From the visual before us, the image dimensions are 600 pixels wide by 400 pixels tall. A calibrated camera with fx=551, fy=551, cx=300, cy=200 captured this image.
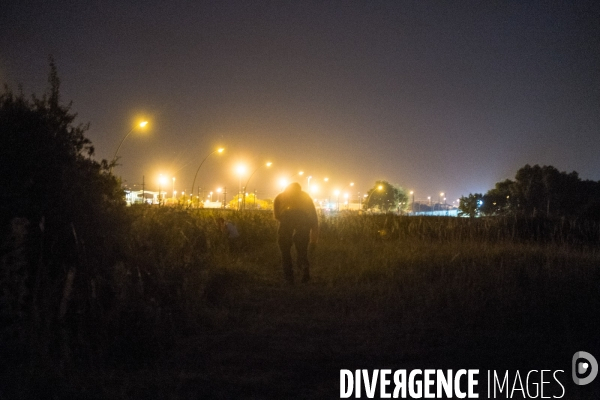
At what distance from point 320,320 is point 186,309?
1598mm

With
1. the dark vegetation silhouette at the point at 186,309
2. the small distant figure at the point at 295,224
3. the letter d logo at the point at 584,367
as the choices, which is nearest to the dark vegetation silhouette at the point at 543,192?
the small distant figure at the point at 295,224

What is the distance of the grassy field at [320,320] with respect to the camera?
14.9ft

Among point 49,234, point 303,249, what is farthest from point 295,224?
point 49,234

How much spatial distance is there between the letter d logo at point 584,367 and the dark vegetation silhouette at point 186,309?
0.13 m

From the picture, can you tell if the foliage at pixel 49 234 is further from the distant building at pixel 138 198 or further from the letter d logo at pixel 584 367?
the letter d logo at pixel 584 367

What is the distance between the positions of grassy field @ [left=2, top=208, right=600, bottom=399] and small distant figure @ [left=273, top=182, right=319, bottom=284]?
46 centimetres

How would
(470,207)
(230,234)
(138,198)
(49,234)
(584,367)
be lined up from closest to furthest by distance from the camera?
(584,367), (49,234), (230,234), (138,198), (470,207)

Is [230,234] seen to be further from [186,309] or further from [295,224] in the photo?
[186,309]

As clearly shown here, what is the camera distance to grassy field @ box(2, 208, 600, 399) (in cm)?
454

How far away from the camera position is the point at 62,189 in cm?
567

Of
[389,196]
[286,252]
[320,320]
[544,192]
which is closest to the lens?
[320,320]

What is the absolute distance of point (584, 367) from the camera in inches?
191

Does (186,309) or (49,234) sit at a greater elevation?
(49,234)

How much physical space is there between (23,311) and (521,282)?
6.34m
